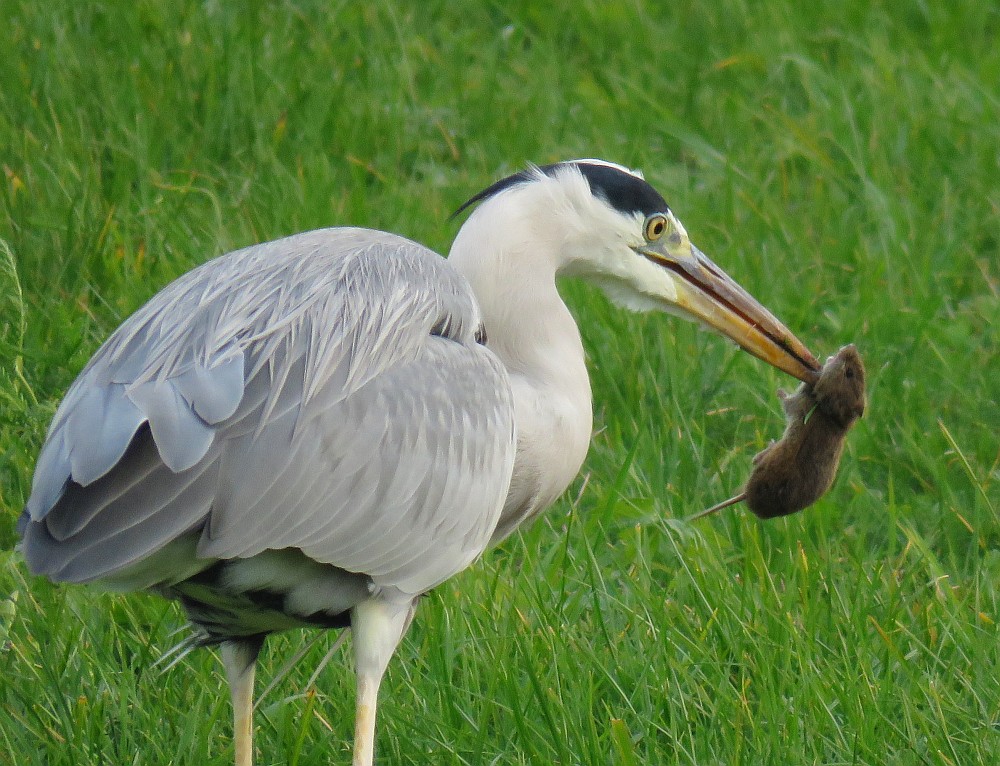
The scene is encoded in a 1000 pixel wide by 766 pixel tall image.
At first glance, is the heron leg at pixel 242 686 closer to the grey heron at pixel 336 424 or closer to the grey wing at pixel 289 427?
the grey heron at pixel 336 424

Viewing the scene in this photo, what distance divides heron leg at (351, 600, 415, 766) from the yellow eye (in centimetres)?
Answer: 113

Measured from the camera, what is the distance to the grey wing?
9.35 ft

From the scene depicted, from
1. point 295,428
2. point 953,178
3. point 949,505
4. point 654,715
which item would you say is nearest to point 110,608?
point 295,428

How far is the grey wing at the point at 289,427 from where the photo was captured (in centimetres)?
285

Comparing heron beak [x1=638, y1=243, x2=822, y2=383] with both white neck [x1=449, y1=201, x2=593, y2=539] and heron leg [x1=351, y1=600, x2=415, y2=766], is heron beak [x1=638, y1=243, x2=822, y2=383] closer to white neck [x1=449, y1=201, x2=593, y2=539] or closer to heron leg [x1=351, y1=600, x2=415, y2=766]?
white neck [x1=449, y1=201, x2=593, y2=539]

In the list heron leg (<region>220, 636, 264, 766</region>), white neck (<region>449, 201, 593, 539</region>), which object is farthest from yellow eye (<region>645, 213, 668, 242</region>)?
heron leg (<region>220, 636, 264, 766</region>)

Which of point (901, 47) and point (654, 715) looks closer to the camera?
point (654, 715)

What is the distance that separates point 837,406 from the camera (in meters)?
3.73

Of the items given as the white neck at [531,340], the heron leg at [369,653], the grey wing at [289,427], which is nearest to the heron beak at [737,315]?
the white neck at [531,340]

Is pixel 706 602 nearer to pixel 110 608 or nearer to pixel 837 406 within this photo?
pixel 837 406

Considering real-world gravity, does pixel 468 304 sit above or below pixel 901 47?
above

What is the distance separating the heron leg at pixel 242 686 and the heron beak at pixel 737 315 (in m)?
1.35

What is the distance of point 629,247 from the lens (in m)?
3.82

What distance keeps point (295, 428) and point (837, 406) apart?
1.39 m
